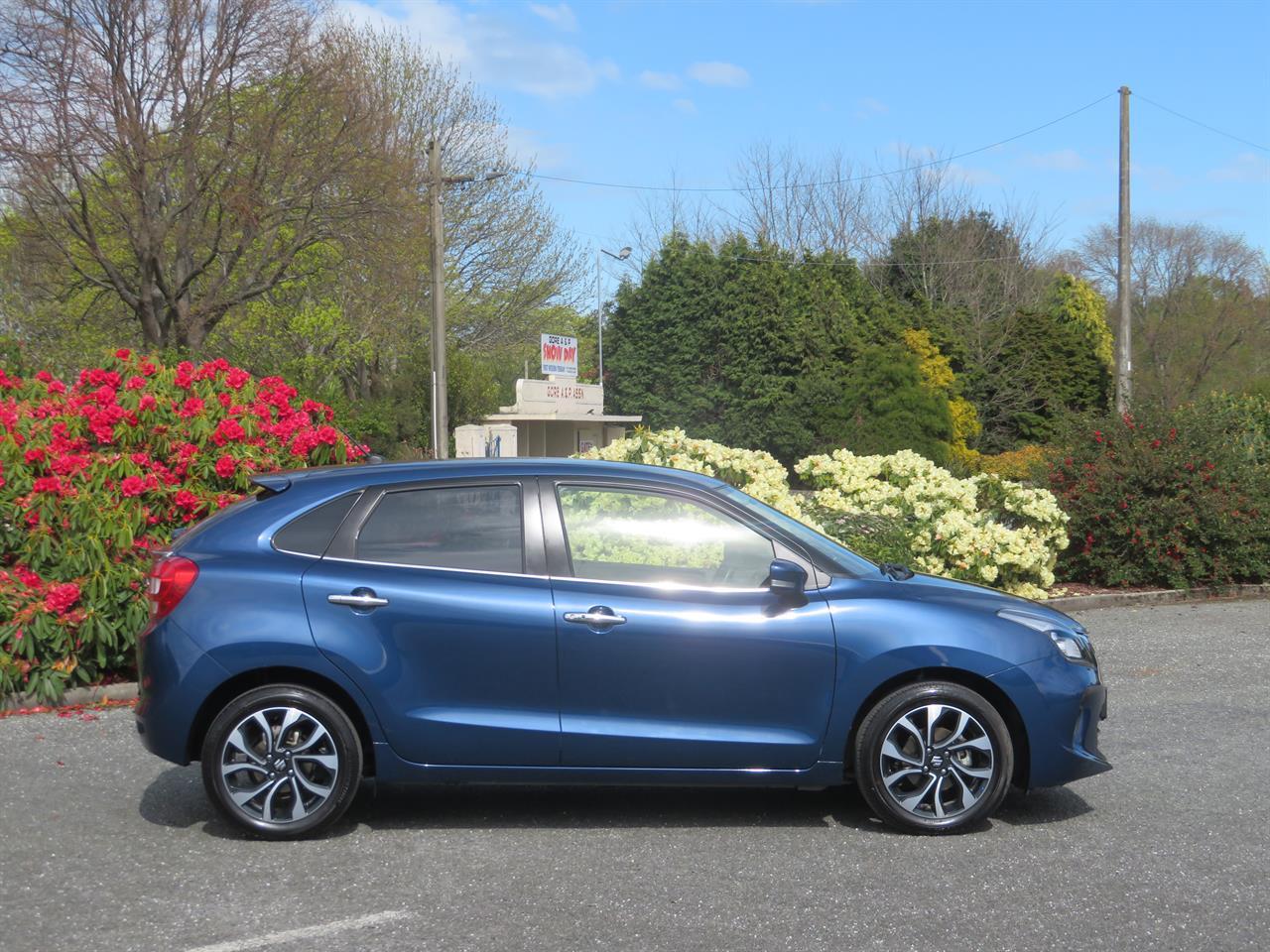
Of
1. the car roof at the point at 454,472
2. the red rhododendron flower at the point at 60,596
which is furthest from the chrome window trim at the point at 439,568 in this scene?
the red rhododendron flower at the point at 60,596

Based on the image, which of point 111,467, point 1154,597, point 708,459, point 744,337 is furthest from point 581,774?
point 744,337

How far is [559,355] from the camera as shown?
42875 mm

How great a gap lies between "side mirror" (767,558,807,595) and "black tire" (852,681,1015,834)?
0.61 meters

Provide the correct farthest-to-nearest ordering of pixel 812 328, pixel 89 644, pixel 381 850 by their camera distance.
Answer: pixel 812 328 < pixel 89 644 < pixel 381 850

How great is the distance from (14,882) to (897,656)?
363 cm

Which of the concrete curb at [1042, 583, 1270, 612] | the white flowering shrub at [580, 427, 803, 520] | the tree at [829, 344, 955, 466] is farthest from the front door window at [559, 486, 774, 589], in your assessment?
the tree at [829, 344, 955, 466]

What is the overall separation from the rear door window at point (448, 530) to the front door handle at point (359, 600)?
187 millimetres

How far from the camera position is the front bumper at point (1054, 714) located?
5727 millimetres

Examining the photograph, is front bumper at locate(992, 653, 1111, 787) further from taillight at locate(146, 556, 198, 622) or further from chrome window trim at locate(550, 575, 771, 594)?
taillight at locate(146, 556, 198, 622)

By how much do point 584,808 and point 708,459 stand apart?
23.3 ft

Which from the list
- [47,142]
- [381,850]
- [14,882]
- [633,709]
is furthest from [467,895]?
[47,142]

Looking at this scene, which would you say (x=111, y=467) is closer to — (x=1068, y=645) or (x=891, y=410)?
(x=1068, y=645)

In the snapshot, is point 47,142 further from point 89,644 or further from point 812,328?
point 812,328

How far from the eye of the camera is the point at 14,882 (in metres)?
5.24
